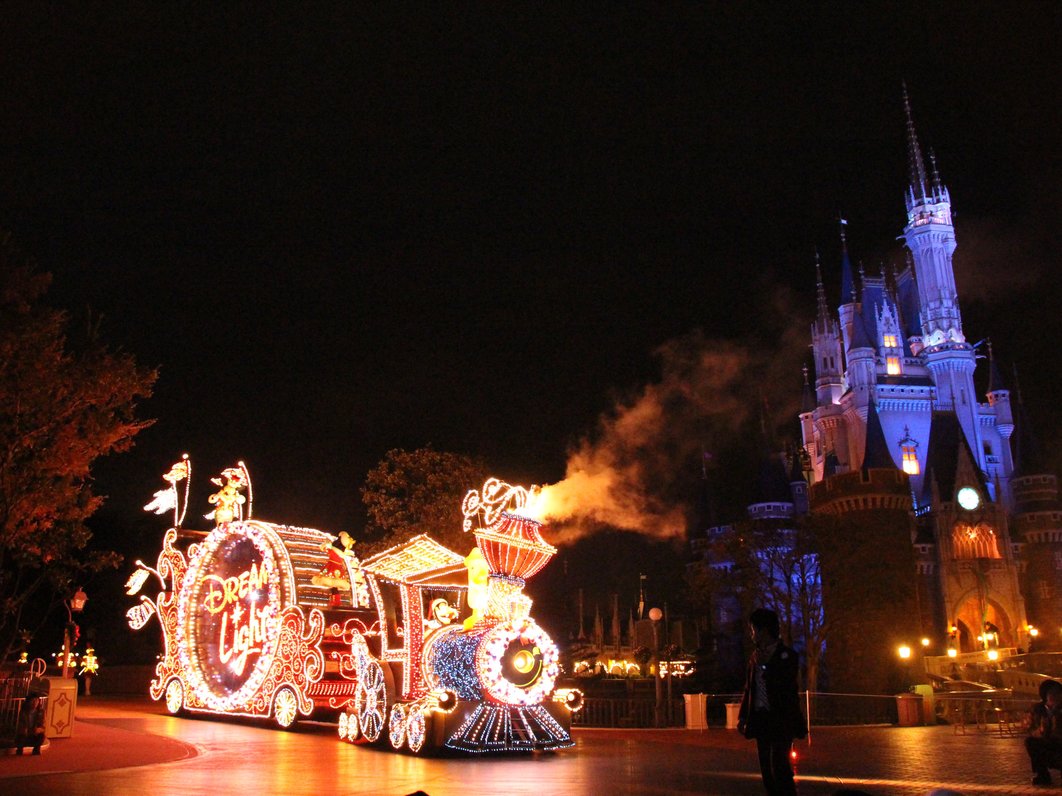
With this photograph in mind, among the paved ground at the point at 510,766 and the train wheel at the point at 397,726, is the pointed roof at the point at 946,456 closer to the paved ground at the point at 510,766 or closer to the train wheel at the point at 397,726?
the paved ground at the point at 510,766

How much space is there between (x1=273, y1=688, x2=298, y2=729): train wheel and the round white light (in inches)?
1877

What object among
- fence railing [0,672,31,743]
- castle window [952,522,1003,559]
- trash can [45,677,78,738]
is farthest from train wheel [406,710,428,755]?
castle window [952,522,1003,559]

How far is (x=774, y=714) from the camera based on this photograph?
276 inches

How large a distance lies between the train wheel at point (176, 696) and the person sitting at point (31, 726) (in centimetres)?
809

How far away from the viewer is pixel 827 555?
37.2 meters

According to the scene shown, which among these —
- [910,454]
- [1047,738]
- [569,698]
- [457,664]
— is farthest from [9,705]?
[910,454]

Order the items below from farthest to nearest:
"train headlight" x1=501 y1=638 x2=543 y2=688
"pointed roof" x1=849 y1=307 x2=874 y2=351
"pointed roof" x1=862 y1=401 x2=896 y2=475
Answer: "pointed roof" x1=849 y1=307 x2=874 y2=351, "pointed roof" x1=862 y1=401 x2=896 y2=475, "train headlight" x1=501 y1=638 x2=543 y2=688

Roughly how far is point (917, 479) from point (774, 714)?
58722 mm

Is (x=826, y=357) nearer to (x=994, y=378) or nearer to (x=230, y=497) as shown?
(x=994, y=378)

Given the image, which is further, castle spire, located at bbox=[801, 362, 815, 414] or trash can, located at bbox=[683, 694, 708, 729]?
castle spire, located at bbox=[801, 362, 815, 414]

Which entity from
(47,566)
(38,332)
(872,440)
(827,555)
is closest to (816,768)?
(38,332)

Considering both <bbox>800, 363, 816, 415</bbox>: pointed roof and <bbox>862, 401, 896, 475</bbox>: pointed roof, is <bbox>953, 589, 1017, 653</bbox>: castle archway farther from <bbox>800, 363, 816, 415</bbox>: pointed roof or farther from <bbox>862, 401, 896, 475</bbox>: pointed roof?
<bbox>800, 363, 816, 415</bbox>: pointed roof

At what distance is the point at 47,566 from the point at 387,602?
7776mm

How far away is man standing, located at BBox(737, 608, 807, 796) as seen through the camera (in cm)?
695
